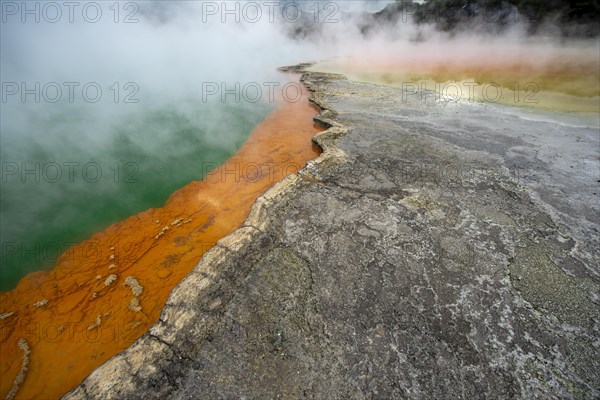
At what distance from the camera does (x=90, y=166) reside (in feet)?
17.7

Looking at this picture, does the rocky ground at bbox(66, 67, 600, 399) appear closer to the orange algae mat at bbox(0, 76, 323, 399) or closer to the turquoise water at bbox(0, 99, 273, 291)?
the orange algae mat at bbox(0, 76, 323, 399)

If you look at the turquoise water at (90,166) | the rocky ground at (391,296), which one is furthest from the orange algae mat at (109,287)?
the rocky ground at (391,296)

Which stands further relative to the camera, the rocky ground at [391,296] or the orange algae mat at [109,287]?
the orange algae mat at [109,287]

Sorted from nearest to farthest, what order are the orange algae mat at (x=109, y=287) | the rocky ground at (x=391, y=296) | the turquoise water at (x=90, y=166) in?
the rocky ground at (x=391, y=296)
the orange algae mat at (x=109, y=287)
the turquoise water at (x=90, y=166)

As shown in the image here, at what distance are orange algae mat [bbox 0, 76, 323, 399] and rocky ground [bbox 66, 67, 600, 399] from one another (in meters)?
0.66

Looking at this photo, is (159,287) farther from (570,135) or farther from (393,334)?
(570,135)

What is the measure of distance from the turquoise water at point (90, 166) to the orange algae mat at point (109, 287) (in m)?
0.32

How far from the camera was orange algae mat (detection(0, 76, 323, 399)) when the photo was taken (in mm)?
2510

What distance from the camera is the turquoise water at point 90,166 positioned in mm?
3896

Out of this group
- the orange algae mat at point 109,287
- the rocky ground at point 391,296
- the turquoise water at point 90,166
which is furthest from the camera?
the turquoise water at point 90,166

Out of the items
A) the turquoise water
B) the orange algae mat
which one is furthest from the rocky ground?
the turquoise water

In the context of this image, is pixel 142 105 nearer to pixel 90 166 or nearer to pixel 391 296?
pixel 90 166

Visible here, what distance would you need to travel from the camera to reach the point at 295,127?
22.8ft

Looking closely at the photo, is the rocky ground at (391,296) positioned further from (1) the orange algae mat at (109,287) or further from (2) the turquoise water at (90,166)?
(2) the turquoise water at (90,166)
